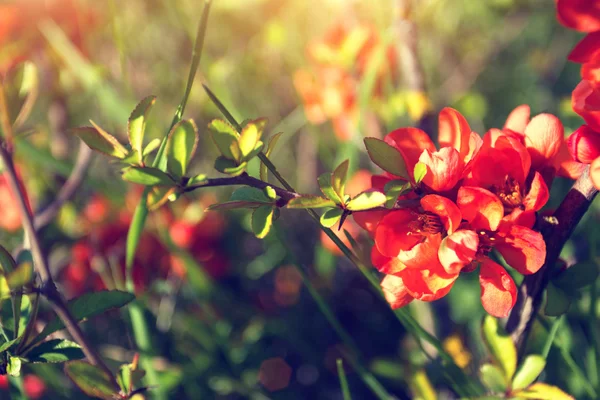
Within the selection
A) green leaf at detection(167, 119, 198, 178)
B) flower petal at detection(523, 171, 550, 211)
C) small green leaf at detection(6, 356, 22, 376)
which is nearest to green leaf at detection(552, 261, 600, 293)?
flower petal at detection(523, 171, 550, 211)

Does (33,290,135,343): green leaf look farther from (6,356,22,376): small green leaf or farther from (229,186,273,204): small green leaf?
(229,186,273,204): small green leaf

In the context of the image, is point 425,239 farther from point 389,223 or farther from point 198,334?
point 198,334

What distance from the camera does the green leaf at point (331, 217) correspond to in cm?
38

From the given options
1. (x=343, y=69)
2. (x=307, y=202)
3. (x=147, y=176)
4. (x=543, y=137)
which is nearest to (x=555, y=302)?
(x=543, y=137)

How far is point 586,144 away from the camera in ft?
1.17

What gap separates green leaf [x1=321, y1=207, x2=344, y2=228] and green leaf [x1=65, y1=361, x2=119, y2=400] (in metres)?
0.23

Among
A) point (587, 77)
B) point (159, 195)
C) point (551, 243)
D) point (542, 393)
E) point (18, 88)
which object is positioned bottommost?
point (542, 393)

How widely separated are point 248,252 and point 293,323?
377mm

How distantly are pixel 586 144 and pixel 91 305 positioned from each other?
16.6 inches

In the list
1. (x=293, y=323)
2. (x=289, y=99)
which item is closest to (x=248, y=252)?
(x=293, y=323)

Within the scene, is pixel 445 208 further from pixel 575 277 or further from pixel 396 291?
pixel 575 277

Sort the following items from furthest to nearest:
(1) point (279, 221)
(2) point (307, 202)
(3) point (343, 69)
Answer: (3) point (343, 69), (1) point (279, 221), (2) point (307, 202)

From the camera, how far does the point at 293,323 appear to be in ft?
3.57

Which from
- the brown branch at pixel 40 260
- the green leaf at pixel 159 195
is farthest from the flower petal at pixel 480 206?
the brown branch at pixel 40 260
